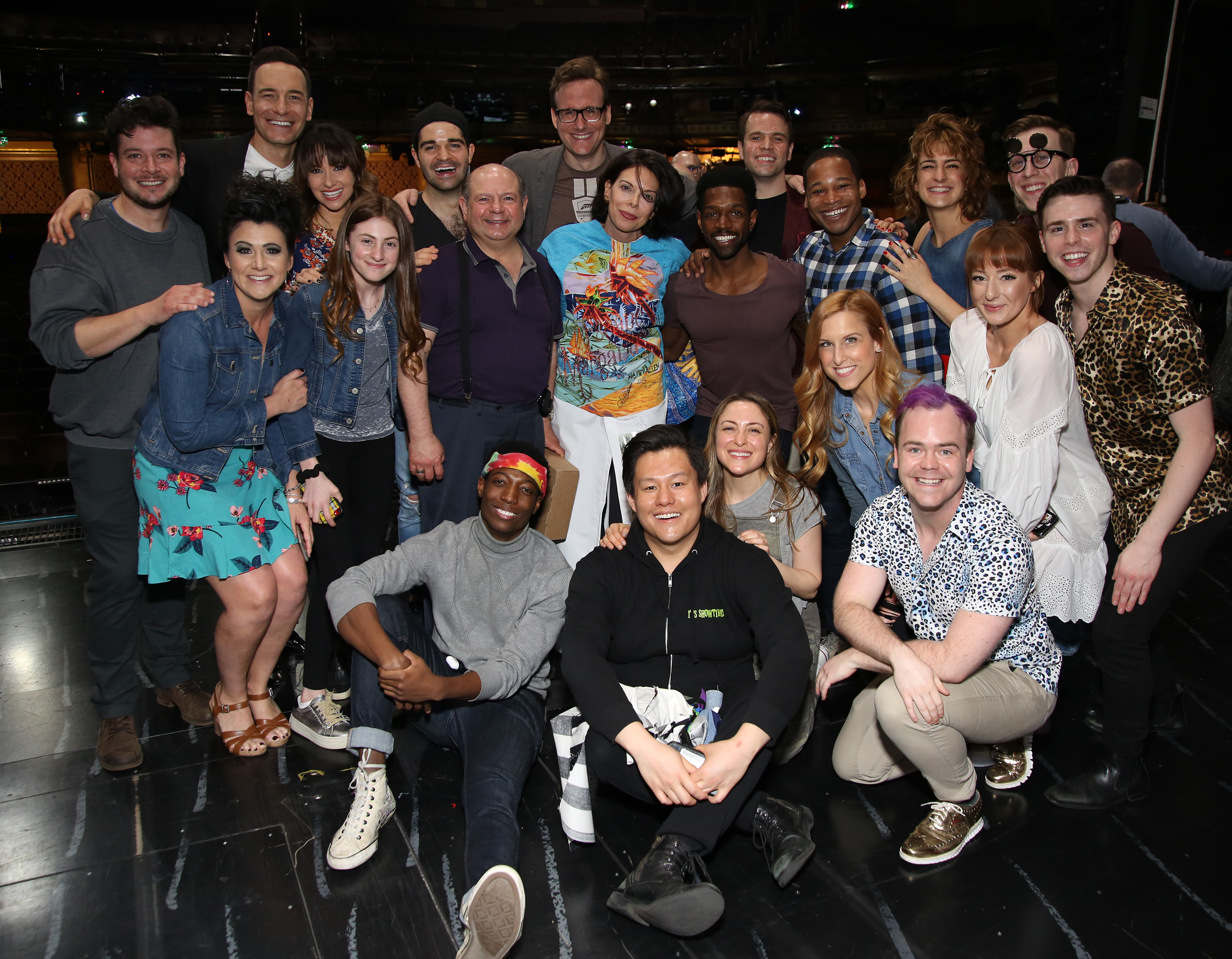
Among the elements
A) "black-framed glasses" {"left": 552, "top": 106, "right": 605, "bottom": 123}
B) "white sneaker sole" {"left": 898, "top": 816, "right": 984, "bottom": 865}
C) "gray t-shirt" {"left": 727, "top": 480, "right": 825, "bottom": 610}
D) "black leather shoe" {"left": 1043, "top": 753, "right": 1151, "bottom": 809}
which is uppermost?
"black-framed glasses" {"left": 552, "top": 106, "right": 605, "bottom": 123}

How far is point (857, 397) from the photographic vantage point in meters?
2.74

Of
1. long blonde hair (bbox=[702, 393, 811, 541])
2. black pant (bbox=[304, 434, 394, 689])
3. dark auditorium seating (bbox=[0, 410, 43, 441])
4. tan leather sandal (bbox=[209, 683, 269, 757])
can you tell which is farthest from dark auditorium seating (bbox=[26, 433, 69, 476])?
long blonde hair (bbox=[702, 393, 811, 541])

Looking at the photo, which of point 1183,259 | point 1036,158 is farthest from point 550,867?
point 1183,259

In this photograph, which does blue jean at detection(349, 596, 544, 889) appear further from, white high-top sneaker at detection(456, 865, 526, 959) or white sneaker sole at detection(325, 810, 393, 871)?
white sneaker sole at detection(325, 810, 393, 871)

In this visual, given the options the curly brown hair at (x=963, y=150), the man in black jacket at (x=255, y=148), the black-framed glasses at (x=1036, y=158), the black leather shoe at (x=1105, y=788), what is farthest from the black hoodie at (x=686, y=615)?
the black-framed glasses at (x=1036, y=158)

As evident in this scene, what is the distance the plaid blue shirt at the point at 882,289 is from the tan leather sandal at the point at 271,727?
2.22 meters

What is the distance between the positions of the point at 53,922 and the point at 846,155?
10.3 feet

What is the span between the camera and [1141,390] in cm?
228

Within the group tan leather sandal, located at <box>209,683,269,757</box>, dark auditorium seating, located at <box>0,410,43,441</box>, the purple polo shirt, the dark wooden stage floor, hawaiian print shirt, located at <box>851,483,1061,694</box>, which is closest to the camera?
the dark wooden stage floor

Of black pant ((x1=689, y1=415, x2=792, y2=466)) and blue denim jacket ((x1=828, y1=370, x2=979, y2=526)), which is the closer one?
blue denim jacket ((x1=828, y1=370, x2=979, y2=526))

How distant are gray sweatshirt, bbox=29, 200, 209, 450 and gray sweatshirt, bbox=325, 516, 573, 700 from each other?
0.87 metres

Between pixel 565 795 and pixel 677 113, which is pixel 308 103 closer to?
pixel 565 795

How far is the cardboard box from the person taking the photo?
2.92m

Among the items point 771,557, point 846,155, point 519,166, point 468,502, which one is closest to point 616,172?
point 519,166
